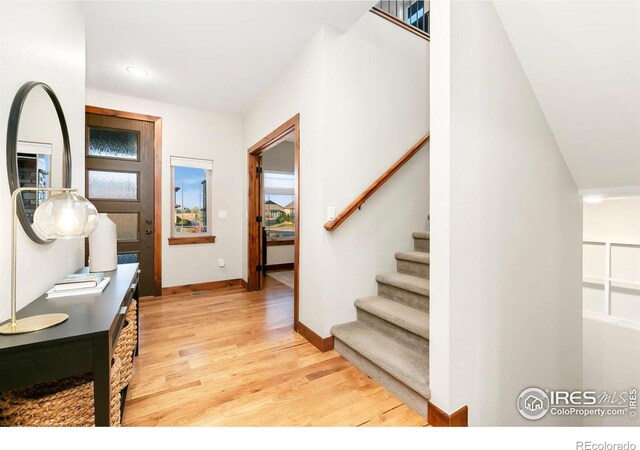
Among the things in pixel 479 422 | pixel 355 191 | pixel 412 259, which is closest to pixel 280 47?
pixel 355 191

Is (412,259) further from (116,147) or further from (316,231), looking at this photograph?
(116,147)

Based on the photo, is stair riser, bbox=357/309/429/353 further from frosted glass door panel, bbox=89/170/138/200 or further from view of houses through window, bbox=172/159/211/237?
frosted glass door panel, bbox=89/170/138/200

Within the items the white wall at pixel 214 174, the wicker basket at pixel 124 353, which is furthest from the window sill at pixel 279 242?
the wicker basket at pixel 124 353

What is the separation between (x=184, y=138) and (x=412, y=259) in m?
3.39

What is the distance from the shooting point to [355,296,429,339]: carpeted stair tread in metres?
1.87

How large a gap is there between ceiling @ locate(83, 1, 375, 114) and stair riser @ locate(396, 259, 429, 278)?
2.02 m

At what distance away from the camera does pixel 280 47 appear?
257 cm

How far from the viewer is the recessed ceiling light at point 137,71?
2916 millimetres

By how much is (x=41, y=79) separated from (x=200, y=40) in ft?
4.56

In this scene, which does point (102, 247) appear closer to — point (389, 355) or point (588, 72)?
point (389, 355)

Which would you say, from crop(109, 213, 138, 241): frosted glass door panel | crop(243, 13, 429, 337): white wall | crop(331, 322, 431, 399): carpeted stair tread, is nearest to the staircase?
crop(331, 322, 431, 399): carpeted stair tread

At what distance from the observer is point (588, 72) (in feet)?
5.15

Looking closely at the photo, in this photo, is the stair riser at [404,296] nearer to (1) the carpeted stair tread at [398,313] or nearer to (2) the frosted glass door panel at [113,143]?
(1) the carpeted stair tread at [398,313]

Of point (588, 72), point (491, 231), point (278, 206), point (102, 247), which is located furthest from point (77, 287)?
point (278, 206)
